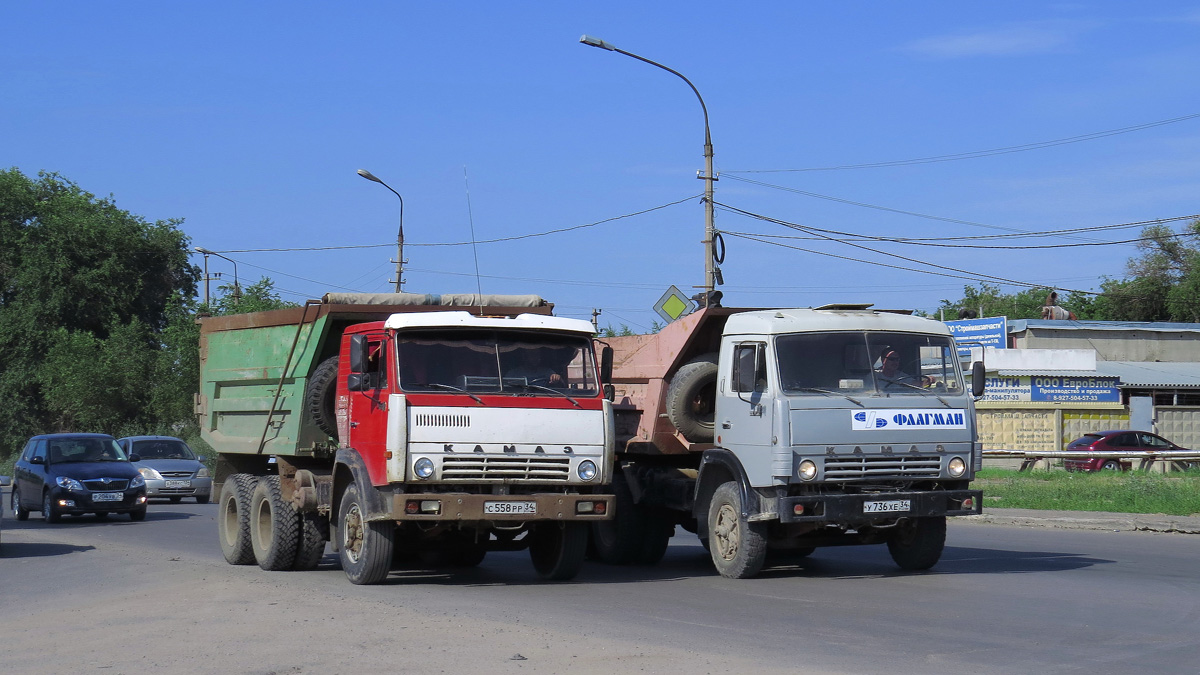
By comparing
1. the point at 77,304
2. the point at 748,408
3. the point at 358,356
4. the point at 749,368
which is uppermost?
the point at 77,304

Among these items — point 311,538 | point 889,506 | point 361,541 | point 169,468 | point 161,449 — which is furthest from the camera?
point 161,449

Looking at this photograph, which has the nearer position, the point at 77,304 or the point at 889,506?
the point at 889,506

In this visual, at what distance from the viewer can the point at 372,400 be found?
11641 millimetres

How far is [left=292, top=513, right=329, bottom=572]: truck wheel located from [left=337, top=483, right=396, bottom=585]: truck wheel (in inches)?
49.4

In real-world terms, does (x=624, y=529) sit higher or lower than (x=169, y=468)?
lower

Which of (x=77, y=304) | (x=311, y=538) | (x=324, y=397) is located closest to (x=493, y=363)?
(x=324, y=397)

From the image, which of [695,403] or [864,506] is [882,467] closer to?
[864,506]

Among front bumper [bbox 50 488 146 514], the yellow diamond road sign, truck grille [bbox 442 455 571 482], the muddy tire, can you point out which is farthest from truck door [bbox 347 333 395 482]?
front bumper [bbox 50 488 146 514]

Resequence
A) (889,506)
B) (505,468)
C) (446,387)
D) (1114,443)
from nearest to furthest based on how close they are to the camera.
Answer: (505,468)
(446,387)
(889,506)
(1114,443)

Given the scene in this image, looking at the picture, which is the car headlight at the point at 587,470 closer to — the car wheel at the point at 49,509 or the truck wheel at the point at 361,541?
the truck wheel at the point at 361,541

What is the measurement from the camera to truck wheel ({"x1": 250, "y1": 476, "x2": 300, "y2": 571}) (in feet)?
44.3

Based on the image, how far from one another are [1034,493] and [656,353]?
40.6ft

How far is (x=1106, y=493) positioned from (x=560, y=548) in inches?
526

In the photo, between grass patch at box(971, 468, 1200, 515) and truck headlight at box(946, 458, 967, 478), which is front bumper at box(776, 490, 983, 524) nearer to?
truck headlight at box(946, 458, 967, 478)
